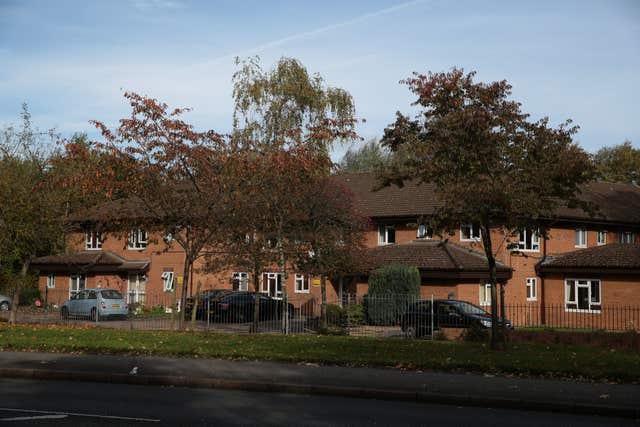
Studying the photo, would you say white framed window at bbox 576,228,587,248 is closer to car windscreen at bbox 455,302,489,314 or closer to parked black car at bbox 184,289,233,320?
car windscreen at bbox 455,302,489,314

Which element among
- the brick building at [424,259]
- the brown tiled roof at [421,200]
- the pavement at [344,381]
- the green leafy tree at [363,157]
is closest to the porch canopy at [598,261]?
the brick building at [424,259]

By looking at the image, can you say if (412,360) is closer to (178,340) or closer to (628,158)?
(178,340)

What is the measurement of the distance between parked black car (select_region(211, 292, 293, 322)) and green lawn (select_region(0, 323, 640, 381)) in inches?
359

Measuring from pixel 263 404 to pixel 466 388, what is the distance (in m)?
3.34

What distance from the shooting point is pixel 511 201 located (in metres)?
16.3

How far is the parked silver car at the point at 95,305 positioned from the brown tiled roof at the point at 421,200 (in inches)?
496

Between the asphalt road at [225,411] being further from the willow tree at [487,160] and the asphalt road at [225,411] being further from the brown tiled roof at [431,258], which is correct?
the brown tiled roof at [431,258]

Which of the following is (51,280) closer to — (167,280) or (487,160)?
(167,280)

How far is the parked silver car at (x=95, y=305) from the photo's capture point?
32.8 m

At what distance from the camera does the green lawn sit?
45.0ft

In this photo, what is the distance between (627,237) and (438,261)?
13.9 meters

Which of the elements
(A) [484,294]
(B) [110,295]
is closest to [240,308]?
(B) [110,295]

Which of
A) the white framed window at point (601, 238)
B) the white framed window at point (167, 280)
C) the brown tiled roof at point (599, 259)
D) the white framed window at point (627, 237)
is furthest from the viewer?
the white framed window at point (167, 280)

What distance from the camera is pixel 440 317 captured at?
2595cm
